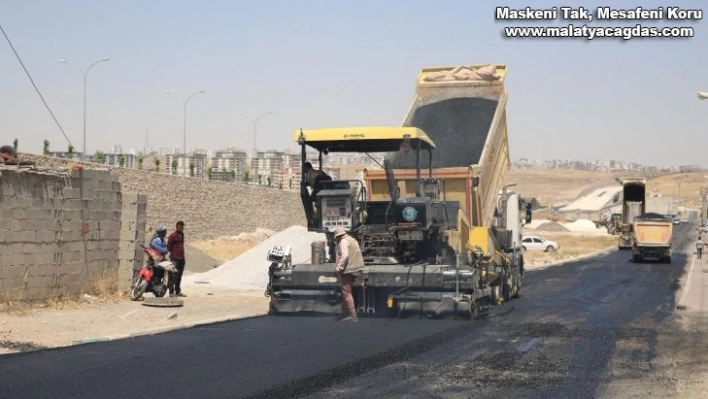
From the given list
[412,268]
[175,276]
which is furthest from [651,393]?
[175,276]

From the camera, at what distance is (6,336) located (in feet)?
41.6

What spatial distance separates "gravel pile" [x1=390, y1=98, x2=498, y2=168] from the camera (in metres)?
18.3

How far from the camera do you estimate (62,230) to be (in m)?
17.1

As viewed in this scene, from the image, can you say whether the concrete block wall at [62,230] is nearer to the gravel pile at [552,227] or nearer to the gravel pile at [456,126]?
the gravel pile at [456,126]

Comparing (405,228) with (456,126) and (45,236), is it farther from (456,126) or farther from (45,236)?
(45,236)

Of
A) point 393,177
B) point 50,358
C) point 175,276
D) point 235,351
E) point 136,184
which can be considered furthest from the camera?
point 136,184

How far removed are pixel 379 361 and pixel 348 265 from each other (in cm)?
414

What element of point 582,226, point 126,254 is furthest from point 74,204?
point 582,226

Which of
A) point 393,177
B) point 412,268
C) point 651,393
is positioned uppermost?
point 393,177

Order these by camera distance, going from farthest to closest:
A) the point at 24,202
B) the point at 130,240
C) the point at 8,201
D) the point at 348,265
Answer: the point at 130,240 < the point at 24,202 < the point at 8,201 < the point at 348,265

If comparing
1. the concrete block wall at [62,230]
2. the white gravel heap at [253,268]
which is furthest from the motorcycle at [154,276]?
the white gravel heap at [253,268]

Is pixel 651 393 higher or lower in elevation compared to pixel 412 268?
lower

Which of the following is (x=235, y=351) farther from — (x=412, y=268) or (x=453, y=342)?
(x=412, y=268)

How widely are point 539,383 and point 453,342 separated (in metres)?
3.09
